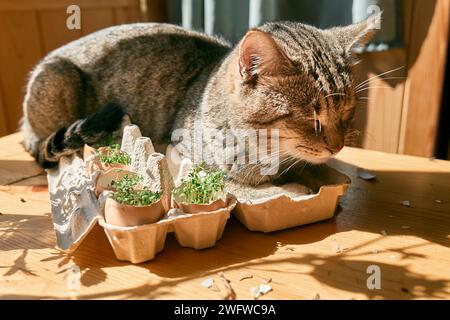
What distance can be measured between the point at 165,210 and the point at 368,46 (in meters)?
1.33

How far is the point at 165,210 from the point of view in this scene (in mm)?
1027

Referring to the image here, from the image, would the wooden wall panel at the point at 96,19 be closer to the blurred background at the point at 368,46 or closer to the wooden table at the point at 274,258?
the blurred background at the point at 368,46

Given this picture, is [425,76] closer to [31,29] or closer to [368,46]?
[368,46]

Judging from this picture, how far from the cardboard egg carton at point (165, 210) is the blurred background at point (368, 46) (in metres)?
0.67

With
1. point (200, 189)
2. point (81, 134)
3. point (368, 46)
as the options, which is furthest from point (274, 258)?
point (368, 46)

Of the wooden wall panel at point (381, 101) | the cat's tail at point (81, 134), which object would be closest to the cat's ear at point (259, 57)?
the cat's tail at point (81, 134)

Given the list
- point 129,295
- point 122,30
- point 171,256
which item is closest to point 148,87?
point 122,30

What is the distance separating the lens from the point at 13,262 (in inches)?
39.8

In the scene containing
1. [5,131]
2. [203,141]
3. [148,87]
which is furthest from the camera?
[5,131]

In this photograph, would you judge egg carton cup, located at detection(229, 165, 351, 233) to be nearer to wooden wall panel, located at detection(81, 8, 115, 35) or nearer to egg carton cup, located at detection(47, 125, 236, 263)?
egg carton cup, located at detection(47, 125, 236, 263)

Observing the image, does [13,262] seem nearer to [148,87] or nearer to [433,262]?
[148,87]

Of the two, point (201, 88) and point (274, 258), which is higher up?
point (201, 88)

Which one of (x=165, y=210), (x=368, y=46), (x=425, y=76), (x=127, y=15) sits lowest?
(x=165, y=210)

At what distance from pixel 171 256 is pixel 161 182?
0.18 metres
